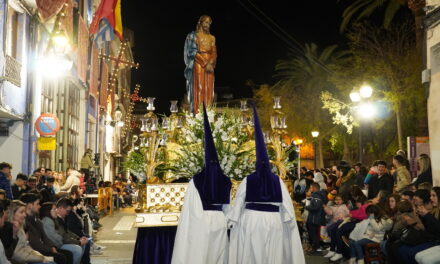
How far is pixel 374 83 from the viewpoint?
31219 mm

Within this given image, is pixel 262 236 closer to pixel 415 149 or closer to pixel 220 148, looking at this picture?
pixel 220 148

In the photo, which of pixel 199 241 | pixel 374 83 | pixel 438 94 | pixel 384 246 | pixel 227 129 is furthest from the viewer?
pixel 374 83

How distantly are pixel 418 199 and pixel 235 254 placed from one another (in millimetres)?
3577

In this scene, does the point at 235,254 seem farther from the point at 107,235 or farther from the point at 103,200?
the point at 103,200

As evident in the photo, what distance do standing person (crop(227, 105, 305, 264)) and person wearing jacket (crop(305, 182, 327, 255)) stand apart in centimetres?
623

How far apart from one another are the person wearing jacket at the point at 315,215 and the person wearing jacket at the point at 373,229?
261 cm

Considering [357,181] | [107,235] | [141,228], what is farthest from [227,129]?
[107,235]

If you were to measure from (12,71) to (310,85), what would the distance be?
31.4m

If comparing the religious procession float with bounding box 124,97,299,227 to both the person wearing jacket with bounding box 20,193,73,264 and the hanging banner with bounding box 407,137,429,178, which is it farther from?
the hanging banner with bounding box 407,137,429,178

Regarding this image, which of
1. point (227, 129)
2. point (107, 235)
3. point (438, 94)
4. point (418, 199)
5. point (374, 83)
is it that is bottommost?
point (107, 235)

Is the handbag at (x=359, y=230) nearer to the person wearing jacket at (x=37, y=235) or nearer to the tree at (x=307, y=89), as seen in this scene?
the person wearing jacket at (x=37, y=235)

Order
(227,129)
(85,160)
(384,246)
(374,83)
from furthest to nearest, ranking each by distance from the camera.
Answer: (374,83) → (85,160) → (384,246) → (227,129)

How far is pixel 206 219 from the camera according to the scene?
304 inches

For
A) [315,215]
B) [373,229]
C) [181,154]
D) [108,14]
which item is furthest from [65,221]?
[108,14]
